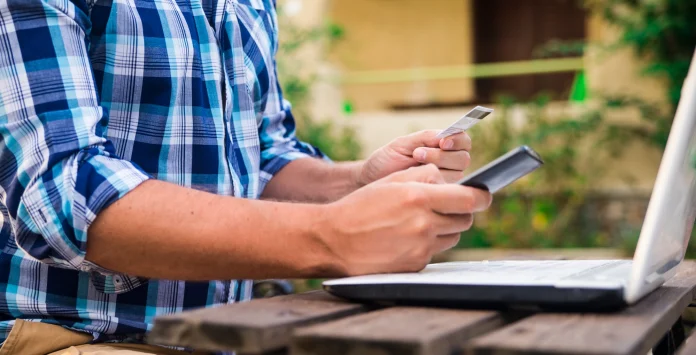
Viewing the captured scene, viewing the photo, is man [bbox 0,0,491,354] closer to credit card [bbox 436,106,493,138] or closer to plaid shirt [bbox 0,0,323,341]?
plaid shirt [bbox 0,0,323,341]

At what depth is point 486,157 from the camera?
6258mm

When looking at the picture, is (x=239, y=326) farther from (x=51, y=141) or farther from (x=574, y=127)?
(x=574, y=127)

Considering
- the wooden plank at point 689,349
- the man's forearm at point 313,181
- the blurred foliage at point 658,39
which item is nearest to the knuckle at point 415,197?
the wooden plank at point 689,349

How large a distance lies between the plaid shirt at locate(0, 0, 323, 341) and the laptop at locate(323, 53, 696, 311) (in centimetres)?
37

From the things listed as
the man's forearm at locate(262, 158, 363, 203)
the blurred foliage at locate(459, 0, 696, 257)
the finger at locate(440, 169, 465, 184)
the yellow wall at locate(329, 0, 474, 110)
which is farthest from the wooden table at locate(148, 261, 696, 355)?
the yellow wall at locate(329, 0, 474, 110)

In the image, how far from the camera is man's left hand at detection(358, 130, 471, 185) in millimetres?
1480

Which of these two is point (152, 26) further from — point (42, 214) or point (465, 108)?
point (465, 108)

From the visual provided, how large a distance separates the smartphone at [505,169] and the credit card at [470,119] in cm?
17

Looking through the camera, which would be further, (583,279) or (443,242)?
(443,242)

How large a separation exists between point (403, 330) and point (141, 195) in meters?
0.44

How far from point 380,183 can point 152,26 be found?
0.50 m

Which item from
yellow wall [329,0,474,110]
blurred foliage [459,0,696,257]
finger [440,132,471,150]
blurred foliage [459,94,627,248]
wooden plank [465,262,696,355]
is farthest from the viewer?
yellow wall [329,0,474,110]

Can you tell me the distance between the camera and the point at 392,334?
2.57 ft

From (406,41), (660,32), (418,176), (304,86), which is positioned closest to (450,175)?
(418,176)
